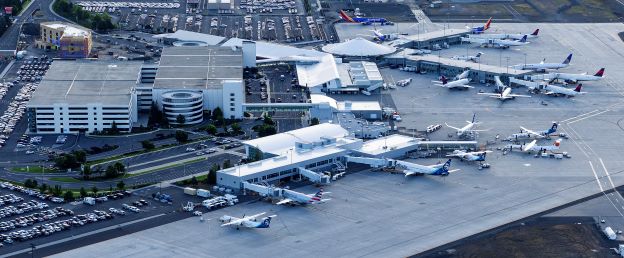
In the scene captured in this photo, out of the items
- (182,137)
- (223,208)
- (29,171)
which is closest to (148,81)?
(182,137)

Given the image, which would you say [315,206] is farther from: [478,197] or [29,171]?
[29,171]

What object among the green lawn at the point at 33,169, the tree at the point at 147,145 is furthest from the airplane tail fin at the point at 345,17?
the green lawn at the point at 33,169

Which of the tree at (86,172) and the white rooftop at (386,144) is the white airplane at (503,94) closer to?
the white rooftop at (386,144)

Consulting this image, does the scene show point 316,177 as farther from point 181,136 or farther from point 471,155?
point 181,136

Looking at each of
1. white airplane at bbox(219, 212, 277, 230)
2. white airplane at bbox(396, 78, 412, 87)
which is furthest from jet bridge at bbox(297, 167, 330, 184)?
white airplane at bbox(396, 78, 412, 87)

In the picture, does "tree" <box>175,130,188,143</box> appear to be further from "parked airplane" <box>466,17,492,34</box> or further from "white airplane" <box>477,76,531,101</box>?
"parked airplane" <box>466,17,492,34</box>

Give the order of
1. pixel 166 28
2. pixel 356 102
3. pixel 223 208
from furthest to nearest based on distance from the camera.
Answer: pixel 166 28, pixel 356 102, pixel 223 208
